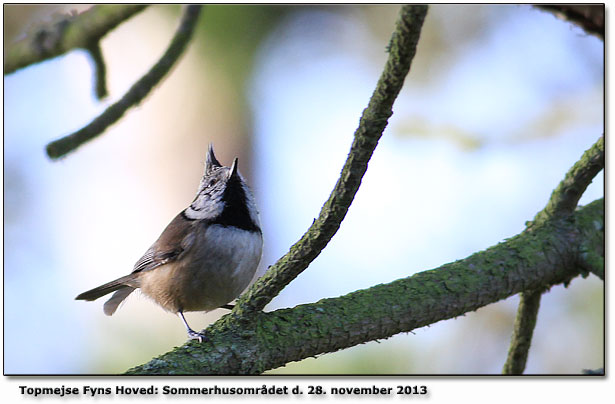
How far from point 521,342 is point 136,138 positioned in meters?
1.77

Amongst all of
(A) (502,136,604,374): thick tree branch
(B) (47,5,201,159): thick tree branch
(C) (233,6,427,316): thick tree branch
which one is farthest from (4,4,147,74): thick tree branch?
(A) (502,136,604,374): thick tree branch

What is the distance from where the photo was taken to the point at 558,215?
2311 millimetres

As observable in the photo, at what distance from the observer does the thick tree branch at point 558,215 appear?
2190mm

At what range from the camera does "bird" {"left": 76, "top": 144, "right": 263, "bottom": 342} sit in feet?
7.07

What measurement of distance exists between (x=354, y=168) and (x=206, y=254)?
0.84m

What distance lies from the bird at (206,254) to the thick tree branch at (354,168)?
0.35m

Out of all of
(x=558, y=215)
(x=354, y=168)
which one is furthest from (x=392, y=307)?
(x=558, y=215)

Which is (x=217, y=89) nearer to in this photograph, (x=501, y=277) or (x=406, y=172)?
(x=406, y=172)

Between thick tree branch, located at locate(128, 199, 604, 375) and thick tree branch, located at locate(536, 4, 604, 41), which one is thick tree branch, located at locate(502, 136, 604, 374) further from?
thick tree branch, located at locate(536, 4, 604, 41)

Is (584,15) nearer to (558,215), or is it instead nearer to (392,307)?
(558,215)

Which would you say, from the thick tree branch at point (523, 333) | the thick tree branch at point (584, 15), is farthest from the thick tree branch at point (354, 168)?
the thick tree branch at point (523, 333)

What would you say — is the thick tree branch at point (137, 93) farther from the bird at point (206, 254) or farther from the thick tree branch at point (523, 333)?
the thick tree branch at point (523, 333)

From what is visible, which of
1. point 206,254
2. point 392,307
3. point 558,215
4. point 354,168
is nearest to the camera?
point 354,168

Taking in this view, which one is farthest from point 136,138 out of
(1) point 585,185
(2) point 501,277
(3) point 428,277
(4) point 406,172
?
(1) point 585,185
